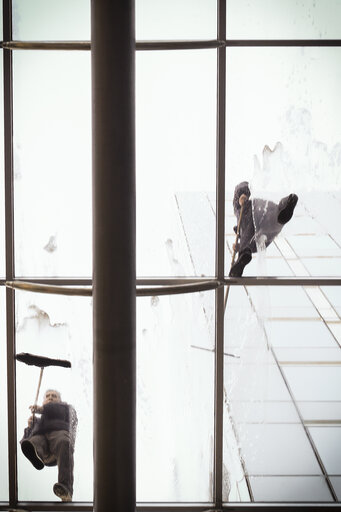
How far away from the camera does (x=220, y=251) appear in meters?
5.05

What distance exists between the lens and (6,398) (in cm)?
518

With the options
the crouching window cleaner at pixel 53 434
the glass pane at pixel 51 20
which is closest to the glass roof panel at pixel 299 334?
the crouching window cleaner at pixel 53 434

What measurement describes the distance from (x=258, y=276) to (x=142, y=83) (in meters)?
1.76

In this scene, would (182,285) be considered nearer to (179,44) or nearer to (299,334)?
(299,334)

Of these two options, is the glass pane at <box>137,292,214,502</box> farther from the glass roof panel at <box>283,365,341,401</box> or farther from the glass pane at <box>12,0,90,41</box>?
the glass pane at <box>12,0,90,41</box>

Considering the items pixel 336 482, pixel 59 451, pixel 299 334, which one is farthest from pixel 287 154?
pixel 59 451

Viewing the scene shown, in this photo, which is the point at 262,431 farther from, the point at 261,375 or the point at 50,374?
the point at 50,374

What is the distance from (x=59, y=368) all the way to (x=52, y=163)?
1.63 m

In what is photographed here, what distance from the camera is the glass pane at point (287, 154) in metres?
4.89

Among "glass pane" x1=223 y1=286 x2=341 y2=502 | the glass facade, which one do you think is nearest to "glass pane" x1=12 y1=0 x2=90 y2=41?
the glass facade

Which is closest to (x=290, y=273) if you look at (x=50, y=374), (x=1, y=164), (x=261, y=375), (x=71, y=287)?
(x=261, y=375)

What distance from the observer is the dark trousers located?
5074mm

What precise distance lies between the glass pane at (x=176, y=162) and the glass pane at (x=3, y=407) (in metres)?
1.15

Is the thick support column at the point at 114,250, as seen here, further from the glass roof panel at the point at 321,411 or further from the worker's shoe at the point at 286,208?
the glass roof panel at the point at 321,411
